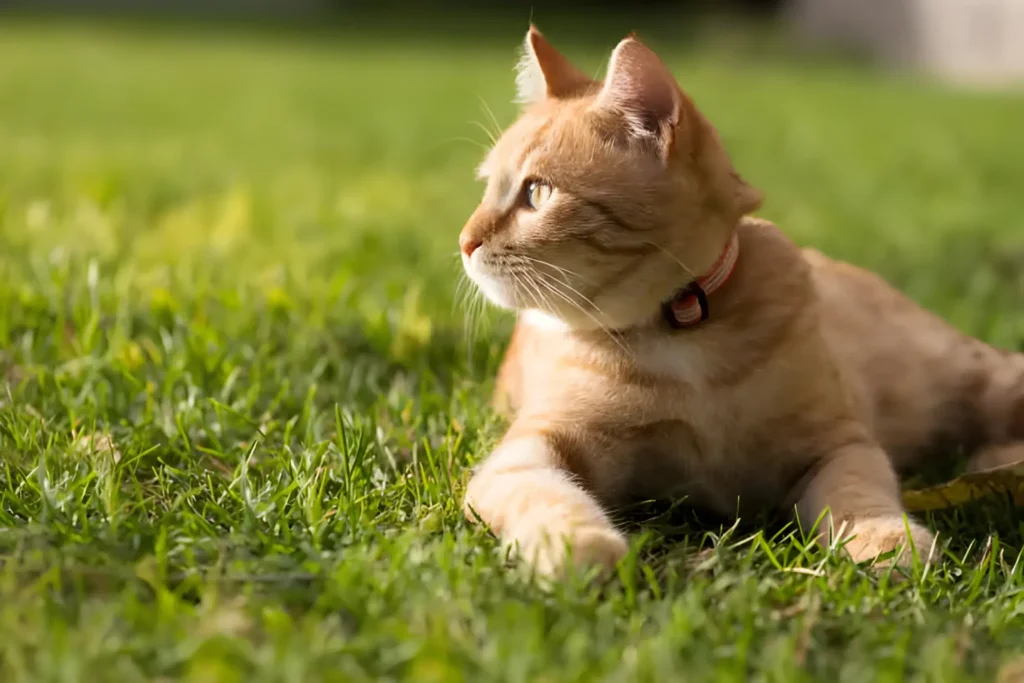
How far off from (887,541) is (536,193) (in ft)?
2.41

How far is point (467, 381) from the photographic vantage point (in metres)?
2.24

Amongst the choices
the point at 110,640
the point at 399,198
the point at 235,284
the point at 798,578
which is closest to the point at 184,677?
the point at 110,640

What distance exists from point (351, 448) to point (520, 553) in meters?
0.44

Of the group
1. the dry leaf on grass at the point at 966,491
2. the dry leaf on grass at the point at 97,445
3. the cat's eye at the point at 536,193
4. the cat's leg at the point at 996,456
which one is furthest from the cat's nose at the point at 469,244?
the cat's leg at the point at 996,456

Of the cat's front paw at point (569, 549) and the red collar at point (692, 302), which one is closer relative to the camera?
the cat's front paw at point (569, 549)

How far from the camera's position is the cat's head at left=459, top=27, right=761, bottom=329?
1636 mm

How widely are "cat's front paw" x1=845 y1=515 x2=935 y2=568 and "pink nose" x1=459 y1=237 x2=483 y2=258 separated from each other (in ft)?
2.33

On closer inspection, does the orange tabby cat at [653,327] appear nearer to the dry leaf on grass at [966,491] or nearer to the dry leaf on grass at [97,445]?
the dry leaf on grass at [966,491]

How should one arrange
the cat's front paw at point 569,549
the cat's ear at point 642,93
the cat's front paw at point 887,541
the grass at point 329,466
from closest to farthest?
the grass at point 329,466 → the cat's front paw at point 569,549 → the cat's front paw at point 887,541 → the cat's ear at point 642,93

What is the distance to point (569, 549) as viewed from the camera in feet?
4.45

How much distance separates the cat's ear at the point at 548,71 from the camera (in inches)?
73.0

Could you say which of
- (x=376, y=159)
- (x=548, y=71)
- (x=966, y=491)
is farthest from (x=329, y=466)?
(x=376, y=159)

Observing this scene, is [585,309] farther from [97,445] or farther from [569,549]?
[97,445]

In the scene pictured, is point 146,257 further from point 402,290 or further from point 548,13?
point 548,13
